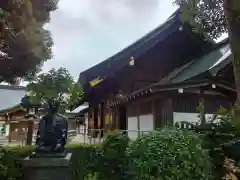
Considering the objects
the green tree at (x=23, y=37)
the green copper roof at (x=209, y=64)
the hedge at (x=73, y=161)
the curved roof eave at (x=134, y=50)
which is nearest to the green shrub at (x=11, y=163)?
the hedge at (x=73, y=161)

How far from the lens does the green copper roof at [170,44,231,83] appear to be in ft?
31.2

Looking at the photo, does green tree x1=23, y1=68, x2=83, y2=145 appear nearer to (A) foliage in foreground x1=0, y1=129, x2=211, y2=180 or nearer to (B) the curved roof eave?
(A) foliage in foreground x1=0, y1=129, x2=211, y2=180

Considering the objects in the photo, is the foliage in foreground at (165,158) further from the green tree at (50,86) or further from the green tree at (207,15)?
the green tree at (207,15)

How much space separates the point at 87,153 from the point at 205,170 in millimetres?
2965

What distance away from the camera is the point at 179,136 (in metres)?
3.94

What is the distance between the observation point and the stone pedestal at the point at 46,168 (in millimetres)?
4223

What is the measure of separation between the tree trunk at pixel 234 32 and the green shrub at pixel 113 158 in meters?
2.53

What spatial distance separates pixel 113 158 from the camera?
4848 mm

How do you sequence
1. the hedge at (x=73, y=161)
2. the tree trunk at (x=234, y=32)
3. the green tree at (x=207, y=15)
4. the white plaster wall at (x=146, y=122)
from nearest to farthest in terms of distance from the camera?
1. the tree trunk at (x=234, y=32)
2. the hedge at (x=73, y=161)
3. the green tree at (x=207, y=15)
4. the white plaster wall at (x=146, y=122)

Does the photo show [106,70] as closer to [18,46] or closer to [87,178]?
[18,46]

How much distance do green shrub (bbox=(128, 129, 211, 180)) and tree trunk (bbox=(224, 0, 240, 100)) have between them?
208cm

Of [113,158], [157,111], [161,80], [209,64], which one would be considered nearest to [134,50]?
[161,80]

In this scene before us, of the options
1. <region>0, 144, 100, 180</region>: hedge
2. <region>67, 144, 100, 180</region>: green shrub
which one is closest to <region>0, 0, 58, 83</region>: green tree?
<region>0, 144, 100, 180</region>: hedge

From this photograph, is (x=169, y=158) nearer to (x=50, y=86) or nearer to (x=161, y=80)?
(x=50, y=86)
